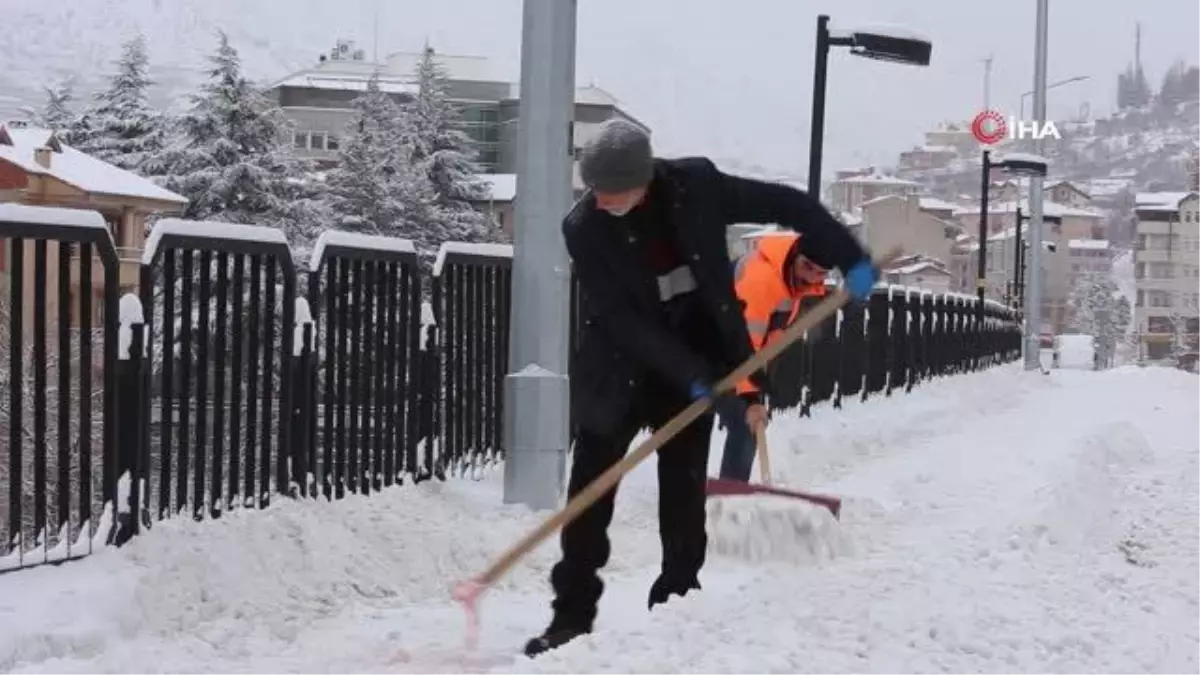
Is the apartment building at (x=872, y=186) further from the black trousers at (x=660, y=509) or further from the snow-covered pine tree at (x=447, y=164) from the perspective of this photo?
the black trousers at (x=660, y=509)

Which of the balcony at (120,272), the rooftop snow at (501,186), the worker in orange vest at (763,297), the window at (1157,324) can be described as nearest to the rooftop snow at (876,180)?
the rooftop snow at (501,186)

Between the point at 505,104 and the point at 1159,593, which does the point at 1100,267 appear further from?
the point at 1159,593

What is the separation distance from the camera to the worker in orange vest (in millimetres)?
7583

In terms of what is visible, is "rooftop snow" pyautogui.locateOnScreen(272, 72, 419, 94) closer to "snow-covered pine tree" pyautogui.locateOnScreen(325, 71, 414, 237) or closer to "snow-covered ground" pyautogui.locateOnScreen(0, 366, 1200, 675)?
"snow-covered pine tree" pyautogui.locateOnScreen(325, 71, 414, 237)

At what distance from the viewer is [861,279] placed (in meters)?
4.93

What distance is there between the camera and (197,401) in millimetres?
6363

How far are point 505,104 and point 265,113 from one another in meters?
48.6

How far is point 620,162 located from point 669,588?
154 centimetres

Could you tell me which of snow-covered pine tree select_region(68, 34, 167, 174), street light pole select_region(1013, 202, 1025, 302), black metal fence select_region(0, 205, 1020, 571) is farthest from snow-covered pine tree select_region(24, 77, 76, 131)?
black metal fence select_region(0, 205, 1020, 571)

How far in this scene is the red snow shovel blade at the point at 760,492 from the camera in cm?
697

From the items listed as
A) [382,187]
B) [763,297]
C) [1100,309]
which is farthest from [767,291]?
[1100,309]

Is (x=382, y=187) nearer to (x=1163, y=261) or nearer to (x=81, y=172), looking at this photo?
(x=81, y=172)

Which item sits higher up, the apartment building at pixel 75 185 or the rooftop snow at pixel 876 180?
the rooftop snow at pixel 876 180

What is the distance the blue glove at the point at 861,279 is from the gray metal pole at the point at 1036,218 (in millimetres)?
32956
